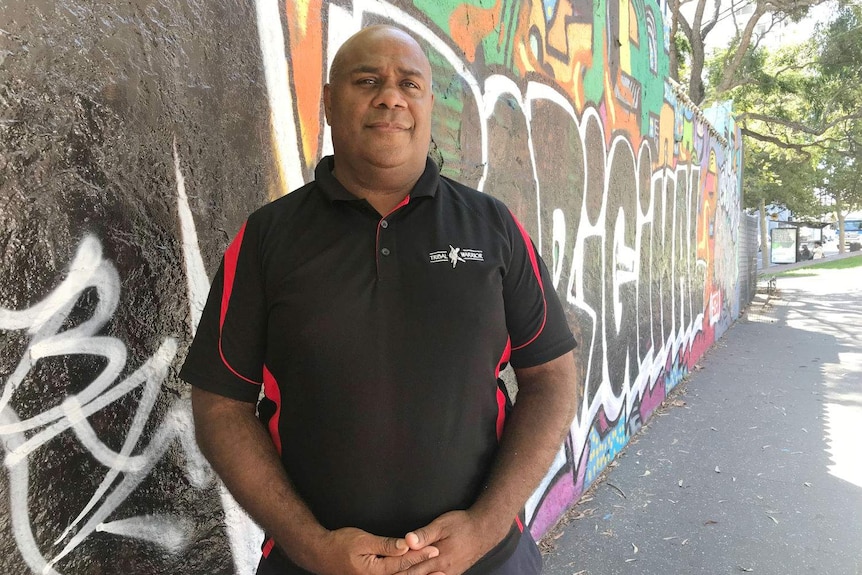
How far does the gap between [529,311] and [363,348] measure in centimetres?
47

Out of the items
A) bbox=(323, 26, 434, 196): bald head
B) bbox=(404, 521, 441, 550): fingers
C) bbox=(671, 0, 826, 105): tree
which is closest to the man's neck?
bbox=(323, 26, 434, 196): bald head

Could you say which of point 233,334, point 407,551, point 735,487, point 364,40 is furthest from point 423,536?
point 735,487

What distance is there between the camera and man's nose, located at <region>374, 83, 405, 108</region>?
4.96 ft

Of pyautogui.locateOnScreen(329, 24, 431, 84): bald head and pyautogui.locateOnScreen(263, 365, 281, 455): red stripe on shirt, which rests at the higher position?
pyautogui.locateOnScreen(329, 24, 431, 84): bald head

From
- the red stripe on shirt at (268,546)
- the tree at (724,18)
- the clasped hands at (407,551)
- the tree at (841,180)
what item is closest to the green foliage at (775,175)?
the tree at (841,180)

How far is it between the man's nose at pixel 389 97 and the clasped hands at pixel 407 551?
0.97m

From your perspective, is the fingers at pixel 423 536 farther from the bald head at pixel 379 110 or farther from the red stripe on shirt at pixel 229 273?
the bald head at pixel 379 110

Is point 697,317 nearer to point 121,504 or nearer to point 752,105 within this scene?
point 121,504

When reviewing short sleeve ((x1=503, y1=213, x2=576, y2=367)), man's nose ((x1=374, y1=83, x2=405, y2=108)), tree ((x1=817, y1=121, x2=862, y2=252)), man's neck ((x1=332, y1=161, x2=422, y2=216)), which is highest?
tree ((x1=817, y1=121, x2=862, y2=252))

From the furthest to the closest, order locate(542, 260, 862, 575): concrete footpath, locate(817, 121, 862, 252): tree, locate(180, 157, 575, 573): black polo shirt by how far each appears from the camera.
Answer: locate(817, 121, 862, 252): tree < locate(542, 260, 862, 575): concrete footpath < locate(180, 157, 575, 573): black polo shirt

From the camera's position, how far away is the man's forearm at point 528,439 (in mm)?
1495

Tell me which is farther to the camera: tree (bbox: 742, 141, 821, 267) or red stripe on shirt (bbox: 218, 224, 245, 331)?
tree (bbox: 742, 141, 821, 267)

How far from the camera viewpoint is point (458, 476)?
4.93 feet

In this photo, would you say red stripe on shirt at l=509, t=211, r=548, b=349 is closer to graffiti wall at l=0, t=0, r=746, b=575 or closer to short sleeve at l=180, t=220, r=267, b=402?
short sleeve at l=180, t=220, r=267, b=402
